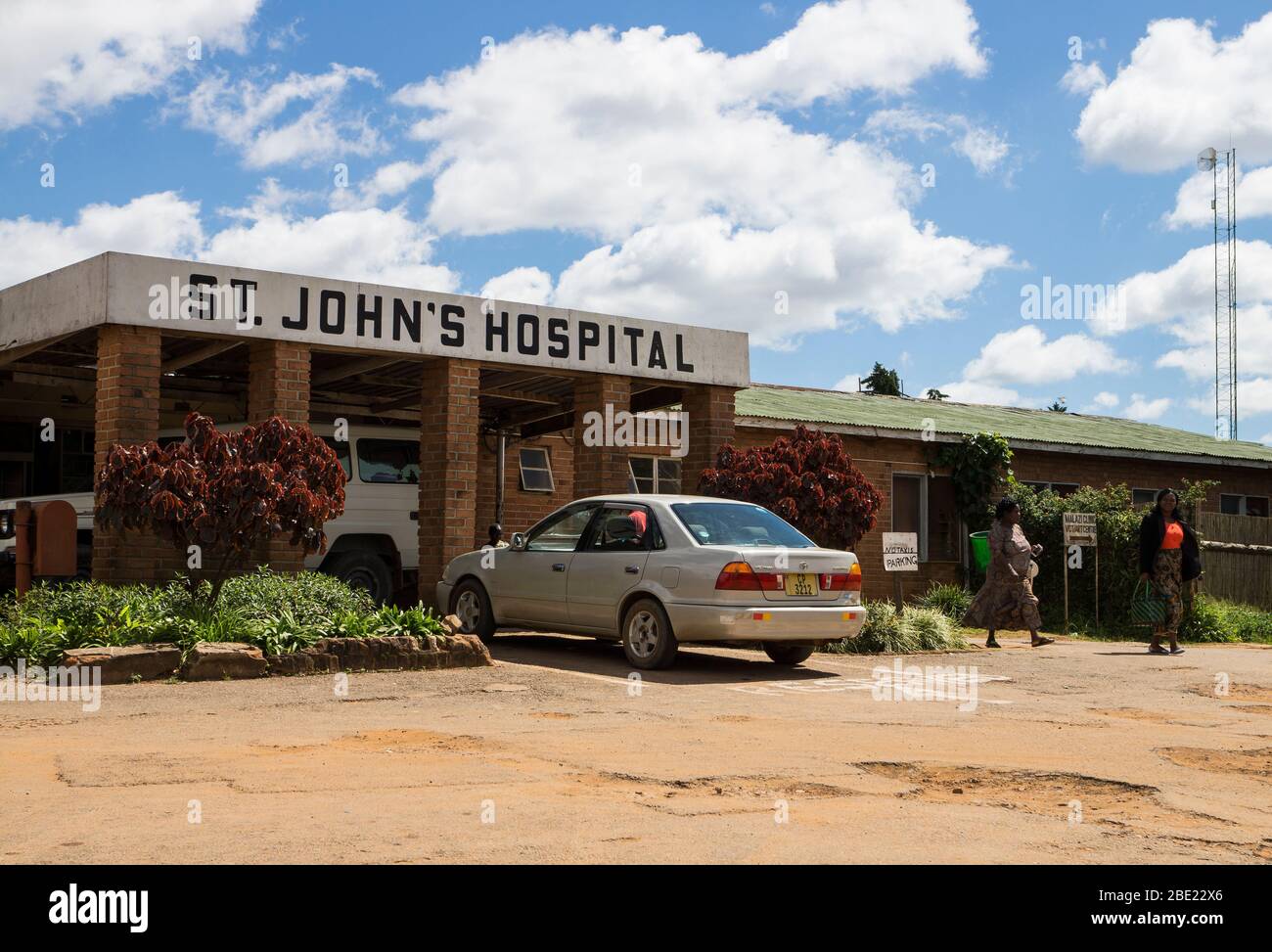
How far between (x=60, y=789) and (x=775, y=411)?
15652mm

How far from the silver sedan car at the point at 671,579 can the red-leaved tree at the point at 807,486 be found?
2411 millimetres

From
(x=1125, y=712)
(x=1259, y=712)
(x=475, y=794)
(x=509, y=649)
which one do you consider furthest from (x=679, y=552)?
(x=475, y=794)

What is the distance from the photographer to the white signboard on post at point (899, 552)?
51.0 ft

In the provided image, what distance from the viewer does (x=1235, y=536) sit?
2169 cm

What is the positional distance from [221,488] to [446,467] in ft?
12.8

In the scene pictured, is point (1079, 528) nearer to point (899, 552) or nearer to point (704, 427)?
point (899, 552)

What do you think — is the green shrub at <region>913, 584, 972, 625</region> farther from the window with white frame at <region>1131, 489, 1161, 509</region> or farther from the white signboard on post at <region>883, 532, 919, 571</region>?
the window with white frame at <region>1131, 489, 1161, 509</region>

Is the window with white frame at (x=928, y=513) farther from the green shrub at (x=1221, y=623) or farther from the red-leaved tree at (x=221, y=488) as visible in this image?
the red-leaved tree at (x=221, y=488)

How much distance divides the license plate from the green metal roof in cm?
A: 843

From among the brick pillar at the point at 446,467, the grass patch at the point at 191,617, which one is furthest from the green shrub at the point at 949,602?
the grass patch at the point at 191,617

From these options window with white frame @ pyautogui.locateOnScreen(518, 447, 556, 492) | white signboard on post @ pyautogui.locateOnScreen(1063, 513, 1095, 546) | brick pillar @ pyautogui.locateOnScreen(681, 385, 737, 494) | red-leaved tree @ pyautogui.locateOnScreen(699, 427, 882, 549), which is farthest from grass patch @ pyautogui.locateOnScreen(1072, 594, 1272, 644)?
window with white frame @ pyautogui.locateOnScreen(518, 447, 556, 492)

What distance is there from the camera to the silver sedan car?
35.9 ft

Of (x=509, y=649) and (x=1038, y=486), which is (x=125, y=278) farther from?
(x=1038, y=486)

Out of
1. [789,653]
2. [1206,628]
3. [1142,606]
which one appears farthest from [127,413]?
[1206,628]
